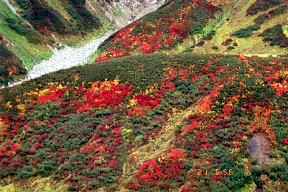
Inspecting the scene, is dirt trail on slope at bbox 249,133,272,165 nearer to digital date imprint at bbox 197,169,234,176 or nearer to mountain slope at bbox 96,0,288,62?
digital date imprint at bbox 197,169,234,176

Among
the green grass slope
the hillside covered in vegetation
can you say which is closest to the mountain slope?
the hillside covered in vegetation

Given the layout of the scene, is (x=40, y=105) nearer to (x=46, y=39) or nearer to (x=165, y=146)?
(x=165, y=146)

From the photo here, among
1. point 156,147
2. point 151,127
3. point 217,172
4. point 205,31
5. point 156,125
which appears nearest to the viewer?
point 217,172

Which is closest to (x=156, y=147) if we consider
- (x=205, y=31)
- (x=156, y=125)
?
(x=156, y=125)

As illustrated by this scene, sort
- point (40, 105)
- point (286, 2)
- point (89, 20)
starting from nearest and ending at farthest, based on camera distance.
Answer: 1. point (40, 105)
2. point (286, 2)
3. point (89, 20)

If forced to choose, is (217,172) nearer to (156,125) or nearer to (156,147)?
(156,147)

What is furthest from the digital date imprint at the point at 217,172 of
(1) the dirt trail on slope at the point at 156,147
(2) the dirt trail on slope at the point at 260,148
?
(1) the dirt trail on slope at the point at 156,147

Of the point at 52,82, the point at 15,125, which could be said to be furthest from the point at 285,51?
the point at 15,125
